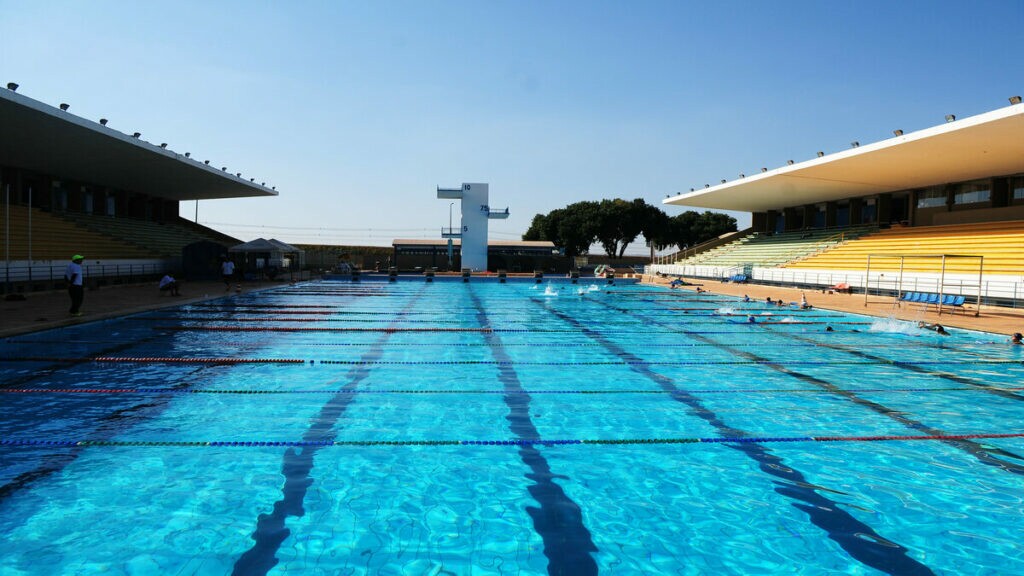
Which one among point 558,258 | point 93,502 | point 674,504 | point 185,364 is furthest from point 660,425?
point 558,258

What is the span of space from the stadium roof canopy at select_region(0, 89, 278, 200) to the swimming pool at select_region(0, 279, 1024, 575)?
8868mm

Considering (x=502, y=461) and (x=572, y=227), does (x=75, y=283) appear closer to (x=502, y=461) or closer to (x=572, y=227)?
(x=502, y=461)

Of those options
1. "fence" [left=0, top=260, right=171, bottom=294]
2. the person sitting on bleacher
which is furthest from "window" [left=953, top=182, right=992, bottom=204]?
"fence" [left=0, top=260, right=171, bottom=294]

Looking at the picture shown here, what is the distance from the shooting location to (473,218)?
39875 mm

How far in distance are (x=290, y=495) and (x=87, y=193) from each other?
3047 cm

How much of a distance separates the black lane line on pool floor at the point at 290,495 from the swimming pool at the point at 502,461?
0.02 m

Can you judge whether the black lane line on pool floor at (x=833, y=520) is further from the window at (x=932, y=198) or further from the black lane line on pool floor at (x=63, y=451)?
the window at (x=932, y=198)

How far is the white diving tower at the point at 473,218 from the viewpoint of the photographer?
3944 cm

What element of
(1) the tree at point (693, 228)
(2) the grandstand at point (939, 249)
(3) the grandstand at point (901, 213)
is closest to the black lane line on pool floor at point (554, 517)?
(3) the grandstand at point (901, 213)

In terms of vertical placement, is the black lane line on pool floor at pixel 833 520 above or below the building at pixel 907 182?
below

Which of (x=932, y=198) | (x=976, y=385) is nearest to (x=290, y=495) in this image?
(x=976, y=385)

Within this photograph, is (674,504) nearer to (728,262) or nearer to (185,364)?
(185,364)

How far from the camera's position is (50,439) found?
4.73 meters

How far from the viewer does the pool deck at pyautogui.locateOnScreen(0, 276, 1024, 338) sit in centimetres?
1067
